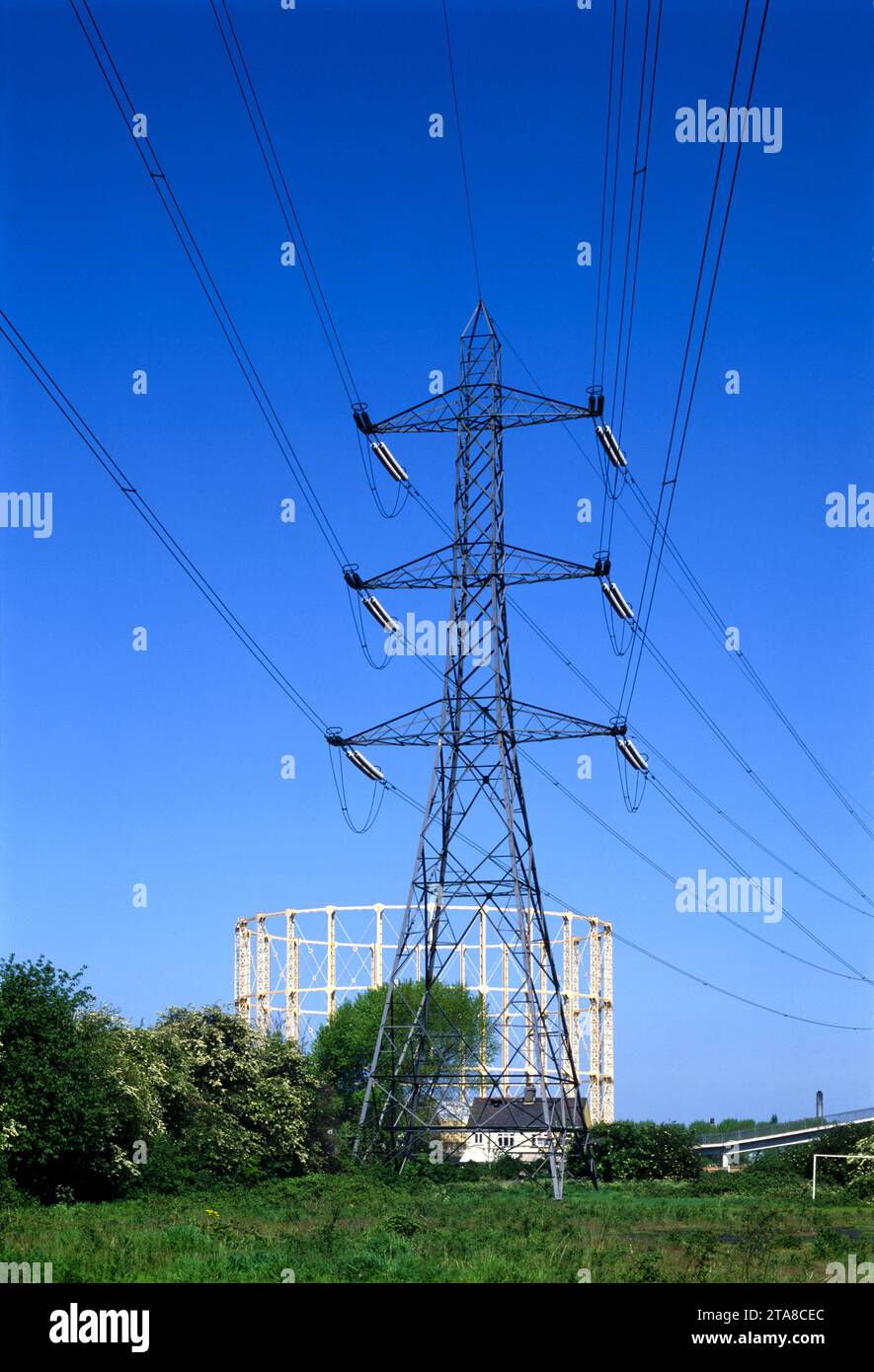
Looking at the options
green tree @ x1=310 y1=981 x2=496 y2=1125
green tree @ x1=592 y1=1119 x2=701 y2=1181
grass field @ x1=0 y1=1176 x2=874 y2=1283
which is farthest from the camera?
green tree @ x1=310 y1=981 x2=496 y2=1125

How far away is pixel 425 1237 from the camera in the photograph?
1164 inches

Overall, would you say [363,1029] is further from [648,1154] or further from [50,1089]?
[50,1089]

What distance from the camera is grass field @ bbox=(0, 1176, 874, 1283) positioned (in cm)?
2339

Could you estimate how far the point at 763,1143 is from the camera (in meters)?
115

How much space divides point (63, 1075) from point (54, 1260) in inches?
791

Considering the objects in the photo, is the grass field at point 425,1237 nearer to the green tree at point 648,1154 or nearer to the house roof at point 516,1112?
the house roof at point 516,1112

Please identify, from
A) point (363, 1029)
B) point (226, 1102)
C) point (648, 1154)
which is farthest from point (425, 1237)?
point (363, 1029)

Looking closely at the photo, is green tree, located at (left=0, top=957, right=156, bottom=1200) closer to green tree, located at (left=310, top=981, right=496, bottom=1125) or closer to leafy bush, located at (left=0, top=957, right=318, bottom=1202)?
leafy bush, located at (left=0, top=957, right=318, bottom=1202)

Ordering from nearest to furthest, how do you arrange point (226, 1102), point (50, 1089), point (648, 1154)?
point (50, 1089) → point (226, 1102) → point (648, 1154)

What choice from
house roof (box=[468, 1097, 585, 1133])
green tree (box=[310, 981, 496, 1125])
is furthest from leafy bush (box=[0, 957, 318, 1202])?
green tree (box=[310, 981, 496, 1125])

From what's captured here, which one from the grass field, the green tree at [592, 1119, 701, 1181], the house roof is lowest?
the green tree at [592, 1119, 701, 1181]

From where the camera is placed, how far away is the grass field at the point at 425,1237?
2339cm
